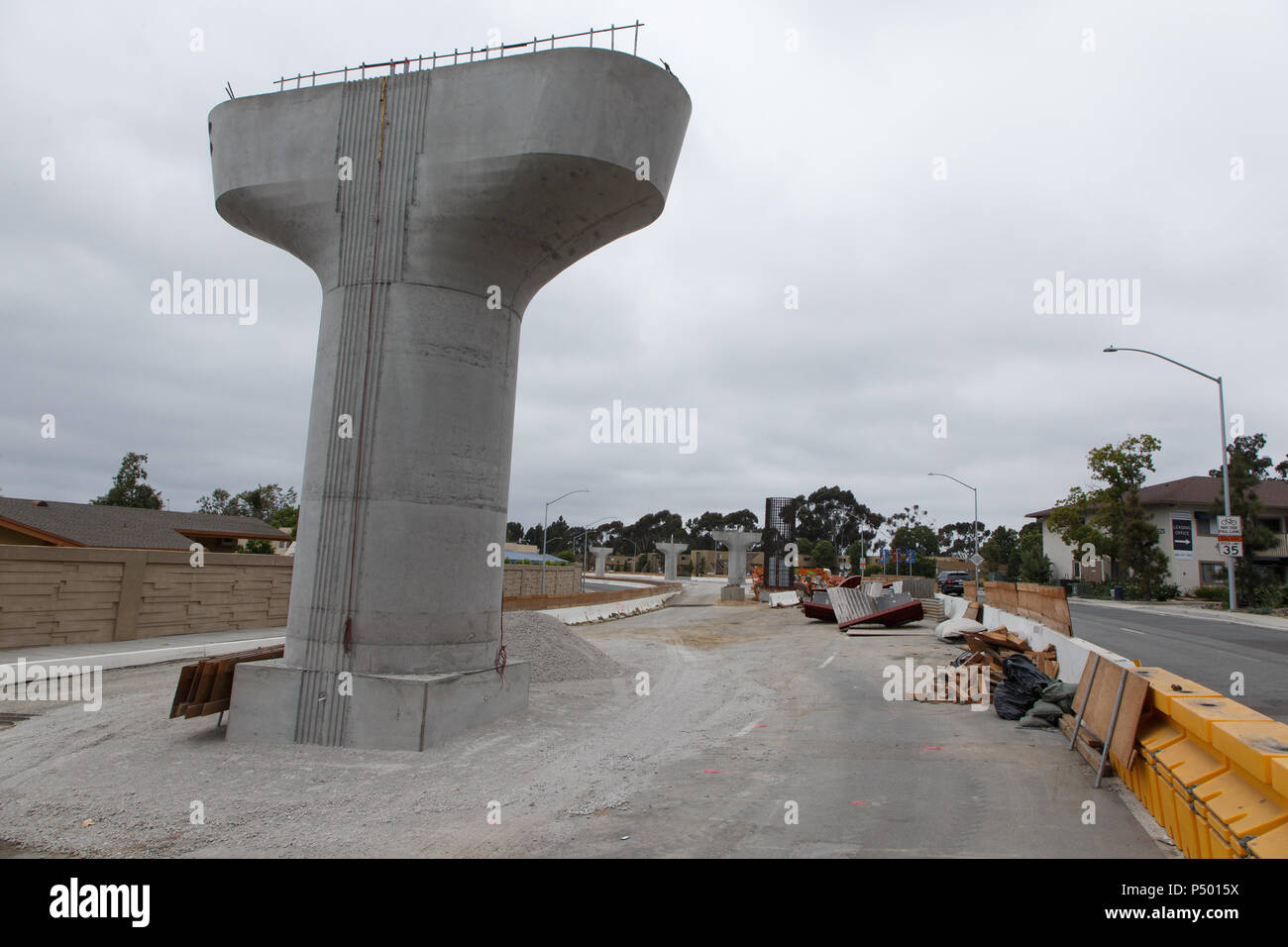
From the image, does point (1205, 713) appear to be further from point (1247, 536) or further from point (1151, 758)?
point (1247, 536)

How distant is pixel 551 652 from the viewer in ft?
49.1

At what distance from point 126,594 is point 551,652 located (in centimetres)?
1241

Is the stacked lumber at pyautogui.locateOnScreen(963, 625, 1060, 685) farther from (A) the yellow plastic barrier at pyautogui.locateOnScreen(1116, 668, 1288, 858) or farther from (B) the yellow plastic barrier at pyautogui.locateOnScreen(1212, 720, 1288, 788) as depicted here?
(B) the yellow plastic barrier at pyautogui.locateOnScreen(1212, 720, 1288, 788)

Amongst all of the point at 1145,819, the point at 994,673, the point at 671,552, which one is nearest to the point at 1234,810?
the point at 1145,819

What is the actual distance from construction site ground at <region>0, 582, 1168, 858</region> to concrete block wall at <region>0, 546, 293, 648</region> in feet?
27.5

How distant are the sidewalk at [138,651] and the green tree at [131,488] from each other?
54006mm

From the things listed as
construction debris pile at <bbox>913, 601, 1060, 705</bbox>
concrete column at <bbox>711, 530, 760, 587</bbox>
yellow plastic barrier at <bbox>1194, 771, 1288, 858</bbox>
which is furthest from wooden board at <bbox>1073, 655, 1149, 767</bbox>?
concrete column at <bbox>711, 530, 760, 587</bbox>

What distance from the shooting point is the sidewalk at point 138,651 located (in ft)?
50.5

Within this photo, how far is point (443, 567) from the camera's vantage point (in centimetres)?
934

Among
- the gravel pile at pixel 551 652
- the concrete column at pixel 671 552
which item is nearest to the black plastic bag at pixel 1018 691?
the gravel pile at pixel 551 652

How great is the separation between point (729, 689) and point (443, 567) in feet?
21.2

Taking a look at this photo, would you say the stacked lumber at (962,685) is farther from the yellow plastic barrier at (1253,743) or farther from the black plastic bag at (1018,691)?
the yellow plastic barrier at (1253,743)
